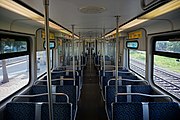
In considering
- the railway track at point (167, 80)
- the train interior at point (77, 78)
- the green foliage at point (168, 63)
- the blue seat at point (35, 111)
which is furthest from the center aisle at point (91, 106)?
the blue seat at point (35, 111)

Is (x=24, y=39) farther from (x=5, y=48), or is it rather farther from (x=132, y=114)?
(x=132, y=114)

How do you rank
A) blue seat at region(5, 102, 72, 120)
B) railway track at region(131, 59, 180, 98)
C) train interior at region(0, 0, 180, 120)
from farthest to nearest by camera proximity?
railway track at region(131, 59, 180, 98), blue seat at region(5, 102, 72, 120), train interior at region(0, 0, 180, 120)

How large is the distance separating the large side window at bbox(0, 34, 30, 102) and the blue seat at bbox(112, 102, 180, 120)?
168 cm

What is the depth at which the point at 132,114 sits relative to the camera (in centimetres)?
211

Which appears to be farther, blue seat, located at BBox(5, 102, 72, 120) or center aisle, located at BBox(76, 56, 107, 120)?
center aisle, located at BBox(76, 56, 107, 120)

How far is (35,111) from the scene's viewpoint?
6.95ft

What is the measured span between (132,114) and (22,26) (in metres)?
2.31

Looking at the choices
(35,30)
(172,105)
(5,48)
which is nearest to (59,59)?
(35,30)

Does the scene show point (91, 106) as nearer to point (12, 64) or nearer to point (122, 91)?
point (122, 91)

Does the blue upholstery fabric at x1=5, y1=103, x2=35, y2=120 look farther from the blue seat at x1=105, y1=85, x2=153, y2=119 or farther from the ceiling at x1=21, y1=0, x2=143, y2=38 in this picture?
the blue seat at x1=105, y1=85, x2=153, y2=119

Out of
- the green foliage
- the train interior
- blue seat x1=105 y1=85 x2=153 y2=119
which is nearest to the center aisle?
the train interior

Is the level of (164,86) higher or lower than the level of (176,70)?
lower

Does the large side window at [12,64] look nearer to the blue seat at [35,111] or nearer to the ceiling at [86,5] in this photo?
the blue seat at [35,111]

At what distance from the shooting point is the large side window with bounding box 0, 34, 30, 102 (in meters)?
2.65
